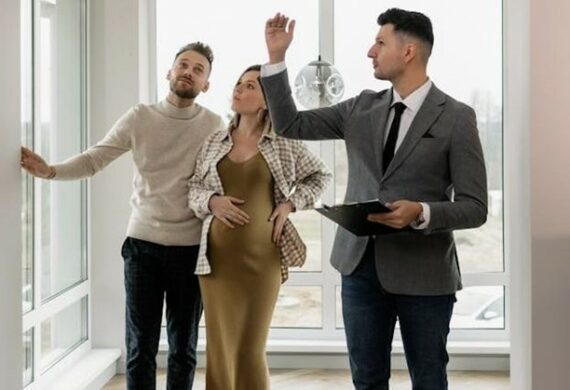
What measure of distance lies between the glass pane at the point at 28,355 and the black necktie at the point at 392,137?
6.46ft

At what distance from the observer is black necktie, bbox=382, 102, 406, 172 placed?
2.42 meters

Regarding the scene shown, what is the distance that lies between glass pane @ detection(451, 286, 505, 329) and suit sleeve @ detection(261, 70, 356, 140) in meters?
2.38

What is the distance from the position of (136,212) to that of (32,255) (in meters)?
0.63

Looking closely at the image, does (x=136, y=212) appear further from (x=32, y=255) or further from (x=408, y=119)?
(x=408, y=119)

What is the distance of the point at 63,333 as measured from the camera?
13.7 feet

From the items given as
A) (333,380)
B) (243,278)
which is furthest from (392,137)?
(333,380)

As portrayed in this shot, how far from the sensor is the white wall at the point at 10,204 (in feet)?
8.35

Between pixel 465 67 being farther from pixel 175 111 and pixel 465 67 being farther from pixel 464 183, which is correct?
pixel 464 183

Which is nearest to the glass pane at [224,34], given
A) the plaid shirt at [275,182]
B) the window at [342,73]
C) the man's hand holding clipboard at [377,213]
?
the window at [342,73]

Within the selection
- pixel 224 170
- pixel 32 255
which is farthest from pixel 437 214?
pixel 32 255

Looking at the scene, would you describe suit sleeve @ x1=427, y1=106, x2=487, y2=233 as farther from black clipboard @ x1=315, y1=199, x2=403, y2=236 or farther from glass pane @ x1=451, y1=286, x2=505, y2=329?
glass pane @ x1=451, y1=286, x2=505, y2=329

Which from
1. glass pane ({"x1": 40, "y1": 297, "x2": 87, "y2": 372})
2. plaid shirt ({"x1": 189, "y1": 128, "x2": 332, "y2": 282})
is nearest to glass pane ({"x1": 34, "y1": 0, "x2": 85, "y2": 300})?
glass pane ({"x1": 40, "y1": 297, "x2": 87, "y2": 372})

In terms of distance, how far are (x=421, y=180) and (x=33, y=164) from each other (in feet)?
4.37

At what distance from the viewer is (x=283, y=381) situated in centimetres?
432
